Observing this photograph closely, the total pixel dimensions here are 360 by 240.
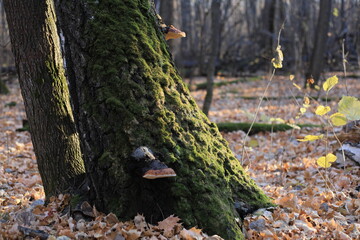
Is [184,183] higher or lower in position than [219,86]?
higher

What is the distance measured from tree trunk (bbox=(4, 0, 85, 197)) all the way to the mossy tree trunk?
0.75 m

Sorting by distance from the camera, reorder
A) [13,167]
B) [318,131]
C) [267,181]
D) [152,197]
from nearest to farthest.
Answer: [152,197]
[267,181]
[13,167]
[318,131]

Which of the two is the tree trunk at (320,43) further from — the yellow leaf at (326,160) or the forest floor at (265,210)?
the yellow leaf at (326,160)

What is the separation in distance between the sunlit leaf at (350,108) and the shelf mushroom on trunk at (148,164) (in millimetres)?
1545

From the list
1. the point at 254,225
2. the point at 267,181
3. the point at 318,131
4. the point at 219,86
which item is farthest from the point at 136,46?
the point at 219,86

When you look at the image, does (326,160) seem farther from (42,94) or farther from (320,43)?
(320,43)

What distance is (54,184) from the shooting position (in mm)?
3480

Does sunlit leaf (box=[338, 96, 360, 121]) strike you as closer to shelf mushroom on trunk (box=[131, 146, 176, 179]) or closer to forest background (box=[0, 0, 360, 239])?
forest background (box=[0, 0, 360, 239])

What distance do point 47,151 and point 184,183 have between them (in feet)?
Answer: 5.16

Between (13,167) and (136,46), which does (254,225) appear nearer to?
(136,46)

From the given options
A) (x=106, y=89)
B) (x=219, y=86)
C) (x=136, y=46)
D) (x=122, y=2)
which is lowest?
(x=219, y=86)

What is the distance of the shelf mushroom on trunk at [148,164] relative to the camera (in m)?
2.45

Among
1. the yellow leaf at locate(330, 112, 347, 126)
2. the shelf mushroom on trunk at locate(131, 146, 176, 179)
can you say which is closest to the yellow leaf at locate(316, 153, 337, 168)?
the yellow leaf at locate(330, 112, 347, 126)

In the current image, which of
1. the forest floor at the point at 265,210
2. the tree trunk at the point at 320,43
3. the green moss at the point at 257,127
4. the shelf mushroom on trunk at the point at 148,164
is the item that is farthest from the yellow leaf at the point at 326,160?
the tree trunk at the point at 320,43
